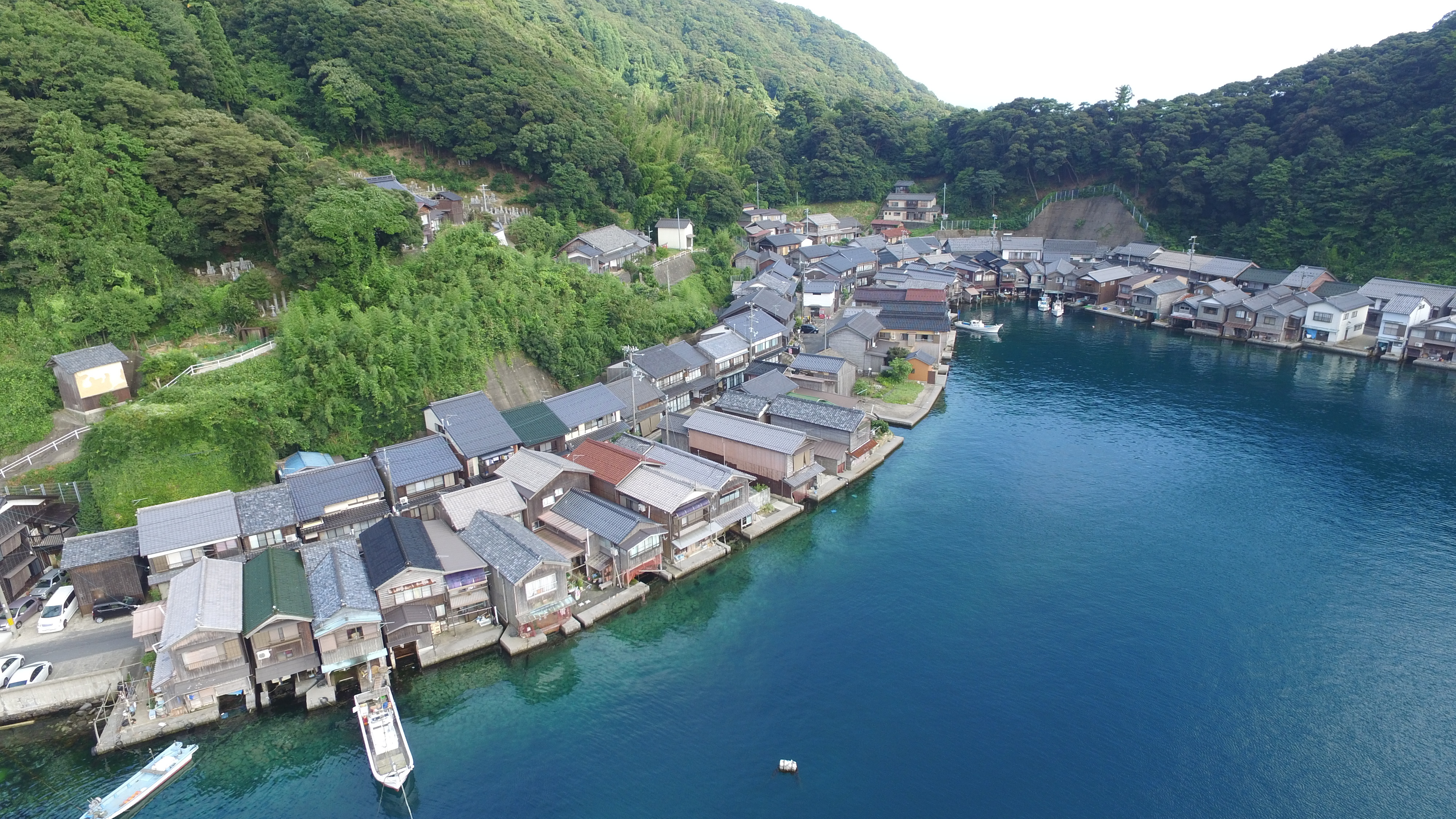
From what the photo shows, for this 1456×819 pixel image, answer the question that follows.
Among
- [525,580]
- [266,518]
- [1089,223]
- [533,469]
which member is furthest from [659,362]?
[1089,223]

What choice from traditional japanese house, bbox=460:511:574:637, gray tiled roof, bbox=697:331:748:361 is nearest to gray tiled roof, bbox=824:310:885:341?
gray tiled roof, bbox=697:331:748:361

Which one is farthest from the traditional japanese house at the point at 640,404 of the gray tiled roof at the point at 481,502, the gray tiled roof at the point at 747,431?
the gray tiled roof at the point at 481,502

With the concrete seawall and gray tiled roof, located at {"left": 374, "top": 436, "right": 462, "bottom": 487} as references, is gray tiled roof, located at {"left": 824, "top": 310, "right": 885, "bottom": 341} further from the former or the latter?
the concrete seawall

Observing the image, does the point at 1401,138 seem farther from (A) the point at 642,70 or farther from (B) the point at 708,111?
(A) the point at 642,70

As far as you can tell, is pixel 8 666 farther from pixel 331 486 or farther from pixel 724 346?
pixel 724 346

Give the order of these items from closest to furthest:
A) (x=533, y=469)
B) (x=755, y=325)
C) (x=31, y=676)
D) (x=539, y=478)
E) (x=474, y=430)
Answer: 1. (x=31, y=676)
2. (x=539, y=478)
3. (x=533, y=469)
4. (x=474, y=430)
5. (x=755, y=325)

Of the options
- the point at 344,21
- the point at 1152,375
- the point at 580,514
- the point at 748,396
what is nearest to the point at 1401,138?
the point at 1152,375

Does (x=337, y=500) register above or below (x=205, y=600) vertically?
above
